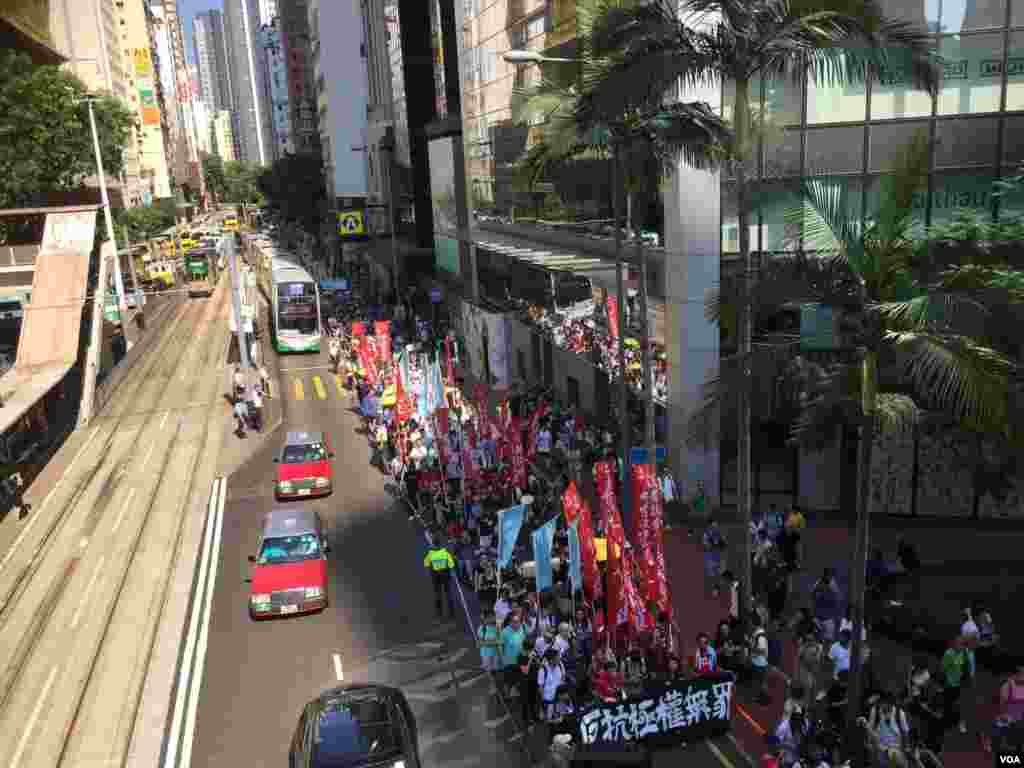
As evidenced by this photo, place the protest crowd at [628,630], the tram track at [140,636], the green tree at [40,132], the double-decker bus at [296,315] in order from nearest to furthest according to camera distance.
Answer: the protest crowd at [628,630] → the tram track at [140,636] → the double-decker bus at [296,315] → the green tree at [40,132]

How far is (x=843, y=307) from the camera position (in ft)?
38.5

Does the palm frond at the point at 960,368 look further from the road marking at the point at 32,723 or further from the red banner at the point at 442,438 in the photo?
the red banner at the point at 442,438

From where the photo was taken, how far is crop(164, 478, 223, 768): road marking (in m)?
14.4

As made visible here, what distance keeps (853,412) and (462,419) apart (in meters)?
16.9

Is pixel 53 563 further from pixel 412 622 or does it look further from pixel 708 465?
pixel 708 465

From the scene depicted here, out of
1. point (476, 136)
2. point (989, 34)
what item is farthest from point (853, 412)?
point (476, 136)

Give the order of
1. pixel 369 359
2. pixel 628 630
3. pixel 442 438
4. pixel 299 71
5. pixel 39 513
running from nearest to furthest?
pixel 628 630
pixel 442 438
pixel 39 513
pixel 369 359
pixel 299 71

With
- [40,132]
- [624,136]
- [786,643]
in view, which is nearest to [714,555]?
[786,643]

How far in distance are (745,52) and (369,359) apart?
23947 mm

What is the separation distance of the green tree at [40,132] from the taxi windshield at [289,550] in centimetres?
4216

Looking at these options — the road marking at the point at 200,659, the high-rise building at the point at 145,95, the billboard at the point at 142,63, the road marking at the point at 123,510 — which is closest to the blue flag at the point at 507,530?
the road marking at the point at 200,659

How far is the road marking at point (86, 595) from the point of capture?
1950 centimetres

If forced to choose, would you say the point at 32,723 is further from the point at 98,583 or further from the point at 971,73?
the point at 971,73

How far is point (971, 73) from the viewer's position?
64.7 feet
